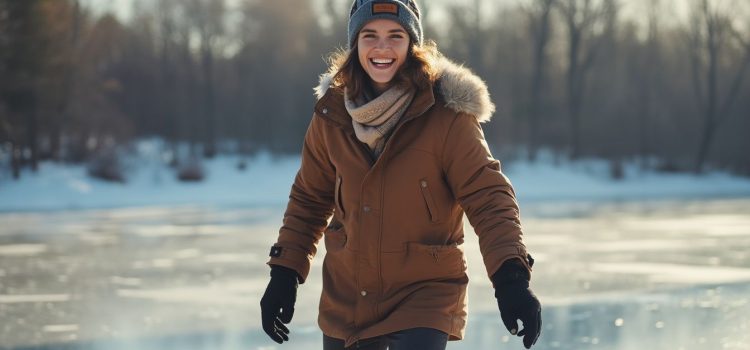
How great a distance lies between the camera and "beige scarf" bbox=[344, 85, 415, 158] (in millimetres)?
3051

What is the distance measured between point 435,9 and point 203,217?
25562 mm

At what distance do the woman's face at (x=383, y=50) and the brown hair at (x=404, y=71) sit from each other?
28mm

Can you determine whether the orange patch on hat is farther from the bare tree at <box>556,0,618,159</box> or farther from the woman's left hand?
the bare tree at <box>556,0,618,159</box>

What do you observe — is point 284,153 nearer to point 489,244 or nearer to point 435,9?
point 435,9

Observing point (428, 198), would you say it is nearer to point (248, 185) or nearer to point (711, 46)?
point (248, 185)

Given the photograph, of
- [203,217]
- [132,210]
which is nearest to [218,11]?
[132,210]

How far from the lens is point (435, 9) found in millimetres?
42938

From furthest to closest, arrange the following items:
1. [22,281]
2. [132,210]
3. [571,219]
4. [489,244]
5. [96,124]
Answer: [96,124]
[132,210]
[571,219]
[22,281]
[489,244]

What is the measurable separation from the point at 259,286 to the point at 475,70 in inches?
1278

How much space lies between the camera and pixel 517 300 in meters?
2.75

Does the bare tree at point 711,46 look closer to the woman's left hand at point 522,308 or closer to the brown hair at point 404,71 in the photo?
the brown hair at point 404,71

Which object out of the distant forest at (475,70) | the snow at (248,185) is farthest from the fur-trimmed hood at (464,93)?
the distant forest at (475,70)

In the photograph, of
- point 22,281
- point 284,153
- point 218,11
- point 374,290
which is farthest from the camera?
point 218,11

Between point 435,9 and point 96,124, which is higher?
point 435,9
